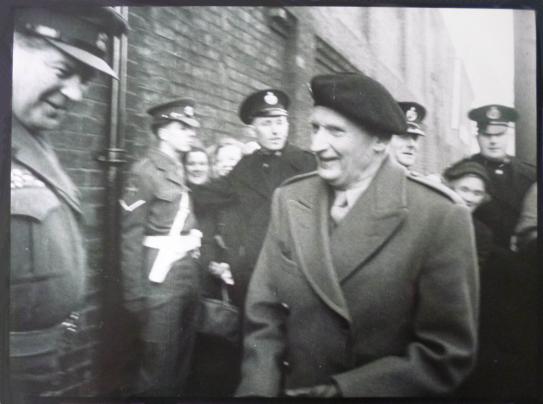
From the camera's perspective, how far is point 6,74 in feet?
12.0

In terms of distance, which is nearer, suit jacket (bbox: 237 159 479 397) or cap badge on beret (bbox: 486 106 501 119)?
suit jacket (bbox: 237 159 479 397)

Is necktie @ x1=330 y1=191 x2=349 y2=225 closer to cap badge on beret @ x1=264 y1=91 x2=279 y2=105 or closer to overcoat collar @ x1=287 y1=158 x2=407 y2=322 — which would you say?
overcoat collar @ x1=287 y1=158 x2=407 y2=322

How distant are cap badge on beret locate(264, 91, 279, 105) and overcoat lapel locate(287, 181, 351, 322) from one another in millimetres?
523

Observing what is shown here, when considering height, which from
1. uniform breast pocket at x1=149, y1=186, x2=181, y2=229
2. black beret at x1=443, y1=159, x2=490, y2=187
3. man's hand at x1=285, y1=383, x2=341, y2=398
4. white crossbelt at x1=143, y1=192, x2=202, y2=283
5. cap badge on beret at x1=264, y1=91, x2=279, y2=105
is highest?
cap badge on beret at x1=264, y1=91, x2=279, y2=105

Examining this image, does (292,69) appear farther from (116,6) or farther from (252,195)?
(116,6)

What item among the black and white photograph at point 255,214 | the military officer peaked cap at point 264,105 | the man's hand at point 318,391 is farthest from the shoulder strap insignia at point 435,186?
the man's hand at point 318,391

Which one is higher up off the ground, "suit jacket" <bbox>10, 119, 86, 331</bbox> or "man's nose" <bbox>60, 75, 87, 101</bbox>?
"man's nose" <bbox>60, 75, 87, 101</bbox>

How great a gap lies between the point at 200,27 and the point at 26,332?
76.0 inches


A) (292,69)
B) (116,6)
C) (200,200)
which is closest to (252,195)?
(200,200)

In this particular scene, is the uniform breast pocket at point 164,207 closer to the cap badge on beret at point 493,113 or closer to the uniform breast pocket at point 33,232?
the uniform breast pocket at point 33,232

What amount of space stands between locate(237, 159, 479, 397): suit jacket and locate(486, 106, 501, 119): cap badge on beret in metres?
0.52

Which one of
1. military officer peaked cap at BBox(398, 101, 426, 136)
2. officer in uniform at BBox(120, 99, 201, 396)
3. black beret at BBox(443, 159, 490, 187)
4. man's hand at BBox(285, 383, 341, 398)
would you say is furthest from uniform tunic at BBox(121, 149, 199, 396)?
black beret at BBox(443, 159, 490, 187)

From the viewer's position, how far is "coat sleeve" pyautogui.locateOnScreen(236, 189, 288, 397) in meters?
3.61

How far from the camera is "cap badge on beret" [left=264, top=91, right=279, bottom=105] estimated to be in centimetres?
367
